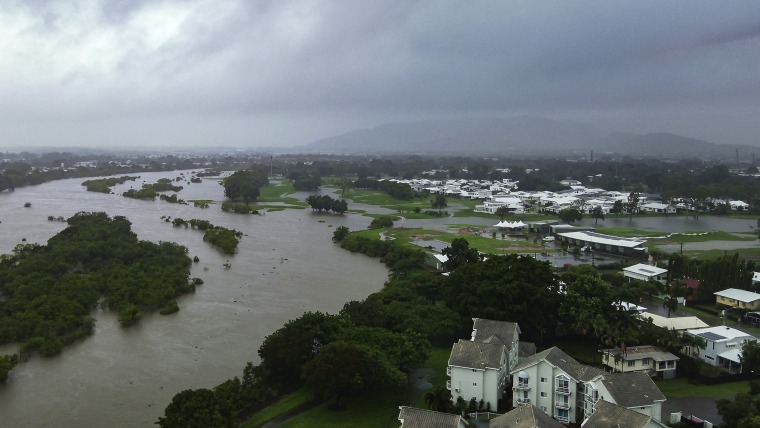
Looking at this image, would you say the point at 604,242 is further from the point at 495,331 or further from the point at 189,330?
the point at 189,330

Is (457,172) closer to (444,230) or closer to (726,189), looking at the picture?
(726,189)

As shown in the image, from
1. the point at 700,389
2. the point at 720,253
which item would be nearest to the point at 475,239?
the point at 720,253

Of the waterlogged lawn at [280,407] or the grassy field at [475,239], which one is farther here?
the grassy field at [475,239]

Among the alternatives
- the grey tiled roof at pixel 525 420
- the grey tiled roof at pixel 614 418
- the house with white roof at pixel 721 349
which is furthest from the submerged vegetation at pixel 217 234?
the grey tiled roof at pixel 614 418

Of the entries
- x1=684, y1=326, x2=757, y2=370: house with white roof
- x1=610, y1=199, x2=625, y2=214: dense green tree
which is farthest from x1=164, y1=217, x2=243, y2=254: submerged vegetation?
x1=610, y1=199, x2=625, y2=214: dense green tree

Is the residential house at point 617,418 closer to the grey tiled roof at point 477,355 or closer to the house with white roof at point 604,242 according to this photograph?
the grey tiled roof at point 477,355
